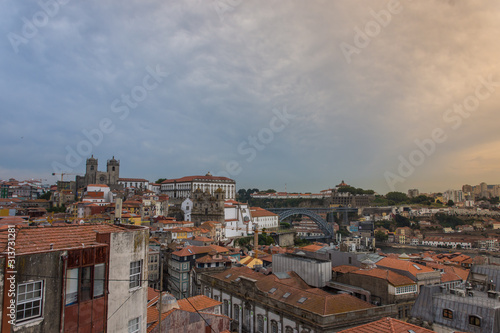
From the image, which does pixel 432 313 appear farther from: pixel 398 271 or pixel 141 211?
pixel 141 211

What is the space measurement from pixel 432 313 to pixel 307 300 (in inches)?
199

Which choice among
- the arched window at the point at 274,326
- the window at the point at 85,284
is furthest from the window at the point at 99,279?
the arched window at the point at 274,326

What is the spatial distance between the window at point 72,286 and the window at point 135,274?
1148mm

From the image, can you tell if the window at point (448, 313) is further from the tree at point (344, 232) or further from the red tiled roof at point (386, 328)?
the tree at point (344, 232)

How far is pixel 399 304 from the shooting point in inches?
630

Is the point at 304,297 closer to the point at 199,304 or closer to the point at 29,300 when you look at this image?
the point at 199,304

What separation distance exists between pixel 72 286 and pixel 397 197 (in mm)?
143115

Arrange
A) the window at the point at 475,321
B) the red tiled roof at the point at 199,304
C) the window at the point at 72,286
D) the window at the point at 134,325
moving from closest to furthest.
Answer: the window at the point at 72,286
the window at the point at 134,325
the window at the point at 475,321
the red tiled roof at the point at 199,304

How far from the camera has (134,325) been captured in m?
6.62

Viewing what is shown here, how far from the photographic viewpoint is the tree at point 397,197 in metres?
131

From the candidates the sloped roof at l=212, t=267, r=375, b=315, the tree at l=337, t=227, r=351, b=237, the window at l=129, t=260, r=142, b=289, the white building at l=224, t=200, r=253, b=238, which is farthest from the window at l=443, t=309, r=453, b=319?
the tree at l=337, t=227, r=351, b=237

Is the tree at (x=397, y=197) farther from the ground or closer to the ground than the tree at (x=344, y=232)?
farther from the ground

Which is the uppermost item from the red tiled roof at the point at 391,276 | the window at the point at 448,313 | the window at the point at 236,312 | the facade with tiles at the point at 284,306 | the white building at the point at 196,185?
the white building at the point at 196,185

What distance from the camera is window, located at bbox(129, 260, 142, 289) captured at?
654 centimetres
